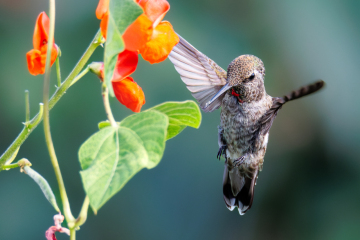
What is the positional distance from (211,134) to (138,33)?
1.89 meters

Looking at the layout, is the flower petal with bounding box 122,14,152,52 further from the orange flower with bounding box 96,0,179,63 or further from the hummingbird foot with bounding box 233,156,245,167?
the hummingbird foot with bounding box 233,156,245,167

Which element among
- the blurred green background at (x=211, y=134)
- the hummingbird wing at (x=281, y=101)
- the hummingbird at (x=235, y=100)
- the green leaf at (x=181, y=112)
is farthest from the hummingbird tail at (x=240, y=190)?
the blurred green background at (x=211, y=134)

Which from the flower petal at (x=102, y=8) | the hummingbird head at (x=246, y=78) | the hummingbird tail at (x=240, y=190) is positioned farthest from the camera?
the hummingbird tail at (x=240, y=190)

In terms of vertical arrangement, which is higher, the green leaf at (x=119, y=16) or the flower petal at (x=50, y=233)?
the green leaf at (x=119, y=16)

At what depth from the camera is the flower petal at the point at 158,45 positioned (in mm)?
556

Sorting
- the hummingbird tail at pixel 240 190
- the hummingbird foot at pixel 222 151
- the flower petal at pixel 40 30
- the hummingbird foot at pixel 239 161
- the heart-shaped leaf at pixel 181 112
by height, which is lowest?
the hummingbird tail at pixel 240 190

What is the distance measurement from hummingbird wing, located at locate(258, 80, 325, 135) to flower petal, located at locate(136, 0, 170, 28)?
0.31 meters

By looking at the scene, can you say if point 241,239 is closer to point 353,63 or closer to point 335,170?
point 335,170

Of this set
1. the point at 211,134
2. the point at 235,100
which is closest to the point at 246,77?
the point at 235,100

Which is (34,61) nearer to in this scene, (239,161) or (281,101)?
(281,101)

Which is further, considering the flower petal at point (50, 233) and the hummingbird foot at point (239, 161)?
the hummingbird foot at point (239, 161)

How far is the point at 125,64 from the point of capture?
538mm

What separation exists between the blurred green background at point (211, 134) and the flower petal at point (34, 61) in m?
1.61

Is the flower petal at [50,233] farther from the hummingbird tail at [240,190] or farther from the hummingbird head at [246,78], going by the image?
the hummingbird tail at [240,190]
